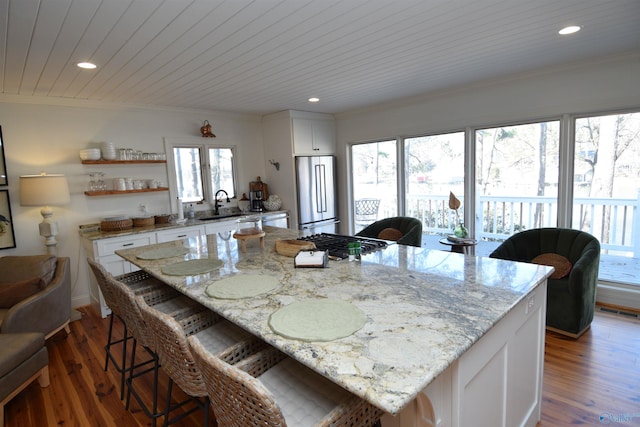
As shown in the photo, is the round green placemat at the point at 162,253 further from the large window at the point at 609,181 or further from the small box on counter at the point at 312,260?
the large window at the point at 609,181

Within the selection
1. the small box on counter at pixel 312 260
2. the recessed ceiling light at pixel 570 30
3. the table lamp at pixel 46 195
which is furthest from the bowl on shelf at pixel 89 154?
the recessed ceiling light at pixel 570 30

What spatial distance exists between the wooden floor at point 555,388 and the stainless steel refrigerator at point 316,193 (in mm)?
3085

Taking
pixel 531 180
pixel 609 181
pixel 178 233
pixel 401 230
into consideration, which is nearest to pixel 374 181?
pixel 401 230

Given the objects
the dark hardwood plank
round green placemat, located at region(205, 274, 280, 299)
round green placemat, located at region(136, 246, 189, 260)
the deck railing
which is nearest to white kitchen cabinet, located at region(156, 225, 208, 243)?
round green placemat, located at region(136, 246, 189, 260)

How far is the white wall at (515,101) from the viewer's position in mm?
3209

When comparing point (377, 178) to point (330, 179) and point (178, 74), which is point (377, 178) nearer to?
point (330, 179)

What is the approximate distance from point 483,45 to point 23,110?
4.59 m

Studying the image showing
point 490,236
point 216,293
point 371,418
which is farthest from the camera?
point 490,236

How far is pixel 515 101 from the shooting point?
380 centimetres

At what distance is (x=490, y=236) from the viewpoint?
4.57 metres

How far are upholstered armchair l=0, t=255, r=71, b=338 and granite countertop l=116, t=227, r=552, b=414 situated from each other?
110cm

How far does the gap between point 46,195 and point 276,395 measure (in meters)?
3.50

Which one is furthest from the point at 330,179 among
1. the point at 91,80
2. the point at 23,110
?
the point at 23,110

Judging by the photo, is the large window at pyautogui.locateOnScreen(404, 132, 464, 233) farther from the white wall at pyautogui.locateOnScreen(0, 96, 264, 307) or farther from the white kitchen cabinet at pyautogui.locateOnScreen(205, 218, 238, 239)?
the white wall at pyautogui.locateOnScreen(0, 96, 264, 307)
